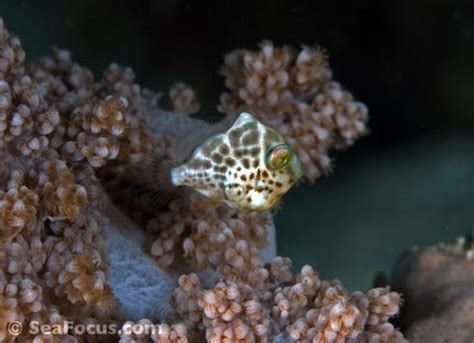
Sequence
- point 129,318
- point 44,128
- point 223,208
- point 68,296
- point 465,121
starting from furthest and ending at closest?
point 465,121 < point 223,208 < point 129,318 < point 44,128 < point 68,296

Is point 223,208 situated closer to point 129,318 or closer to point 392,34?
point 129,318

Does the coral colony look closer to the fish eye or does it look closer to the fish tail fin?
the fish tail fin

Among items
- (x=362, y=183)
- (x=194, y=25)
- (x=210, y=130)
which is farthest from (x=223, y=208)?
(x=362, y=183)

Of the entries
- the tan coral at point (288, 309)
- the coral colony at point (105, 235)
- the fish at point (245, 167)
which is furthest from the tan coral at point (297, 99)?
the tan coral at point (288, 309)

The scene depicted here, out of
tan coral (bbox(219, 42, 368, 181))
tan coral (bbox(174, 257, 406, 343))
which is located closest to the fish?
tan coral (bbox(174, 257, 406, 343))

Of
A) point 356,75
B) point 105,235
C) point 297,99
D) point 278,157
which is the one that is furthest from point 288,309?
point 356,75
